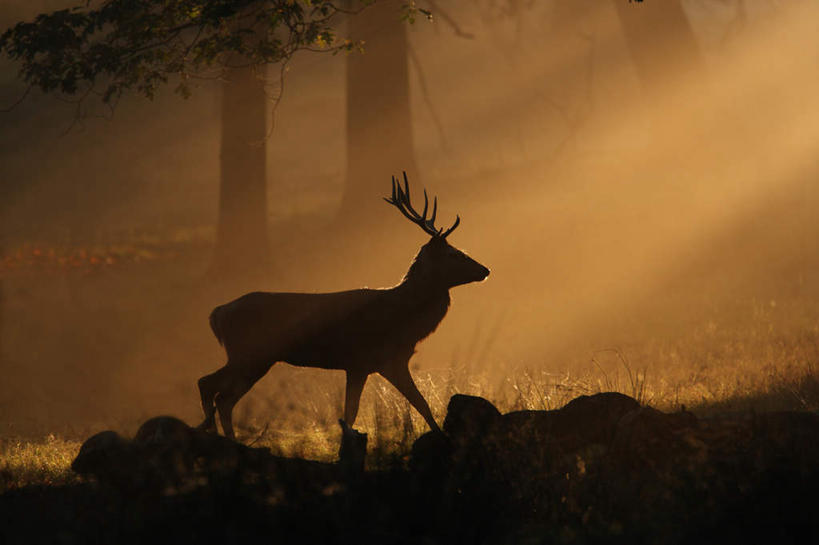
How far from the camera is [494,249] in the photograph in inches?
924

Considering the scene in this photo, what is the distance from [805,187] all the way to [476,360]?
1134 cm

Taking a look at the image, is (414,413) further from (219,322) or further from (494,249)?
(494,249)

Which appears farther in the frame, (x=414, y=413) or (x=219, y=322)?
(x=414, y=413)

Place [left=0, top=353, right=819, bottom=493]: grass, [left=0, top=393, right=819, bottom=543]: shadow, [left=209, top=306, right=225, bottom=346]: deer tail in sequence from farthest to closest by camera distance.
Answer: [left=209, top=306, right=225, bottom=346]: deer tail
[left=0, top=353, right=819, bottom=493]: grass
[left=0, top=393, right=819, bottom=543]: shadow

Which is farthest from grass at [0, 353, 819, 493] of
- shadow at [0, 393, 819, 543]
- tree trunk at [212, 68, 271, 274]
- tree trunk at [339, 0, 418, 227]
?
tree trunk at [339, 0, 418, 227]

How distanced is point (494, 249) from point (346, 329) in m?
13.9

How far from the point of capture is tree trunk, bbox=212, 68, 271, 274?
20.6 m

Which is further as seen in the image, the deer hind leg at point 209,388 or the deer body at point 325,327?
the deer body at point 325,327

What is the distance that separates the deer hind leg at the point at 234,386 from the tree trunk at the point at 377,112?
12404 mm

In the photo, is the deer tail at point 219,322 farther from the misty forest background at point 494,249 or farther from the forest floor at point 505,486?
the misty forest background at point 494,249

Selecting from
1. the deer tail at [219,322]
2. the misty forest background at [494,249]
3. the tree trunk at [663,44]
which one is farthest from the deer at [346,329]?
the tree trunk at [663,44]

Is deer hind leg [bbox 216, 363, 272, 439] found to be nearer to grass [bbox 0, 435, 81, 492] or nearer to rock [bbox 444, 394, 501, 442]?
grass [bbox 0, 435, 81, 492]

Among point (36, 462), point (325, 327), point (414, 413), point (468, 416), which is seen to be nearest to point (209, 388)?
point (325, 327)

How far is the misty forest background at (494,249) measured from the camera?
1523cm
